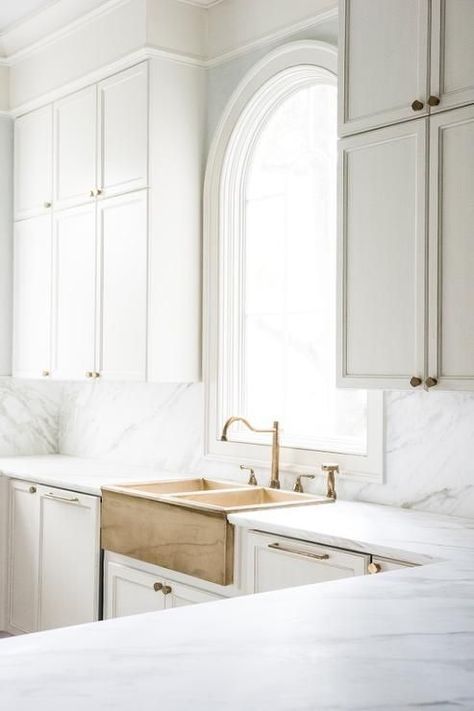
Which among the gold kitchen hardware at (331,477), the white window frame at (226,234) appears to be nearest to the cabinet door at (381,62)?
the white window frame at (226,234)

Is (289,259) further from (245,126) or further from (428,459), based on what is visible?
(428,459)

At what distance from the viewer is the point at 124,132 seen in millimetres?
4102

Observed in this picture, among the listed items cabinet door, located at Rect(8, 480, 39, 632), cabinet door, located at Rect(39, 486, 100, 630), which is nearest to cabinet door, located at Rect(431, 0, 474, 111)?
cabinet door, located at Rect(39, 486, 100, 630)

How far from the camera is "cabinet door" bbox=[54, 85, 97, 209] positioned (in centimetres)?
430

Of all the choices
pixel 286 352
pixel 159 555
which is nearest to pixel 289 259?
pixel 286 352

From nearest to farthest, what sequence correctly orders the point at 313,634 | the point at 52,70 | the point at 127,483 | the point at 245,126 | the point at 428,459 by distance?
the point at 313,634, the point at 428,459, the point at 127,483, the point at 245,126, the point at 52,70

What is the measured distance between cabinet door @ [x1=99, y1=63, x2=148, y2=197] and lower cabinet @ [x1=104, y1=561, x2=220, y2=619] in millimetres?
1571

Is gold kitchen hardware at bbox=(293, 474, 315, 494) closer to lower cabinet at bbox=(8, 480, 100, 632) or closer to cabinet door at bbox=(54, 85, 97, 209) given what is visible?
lower cabinet at bbox=(8, 480, 100, 632)

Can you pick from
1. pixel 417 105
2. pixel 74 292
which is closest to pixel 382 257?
pixel 417 105

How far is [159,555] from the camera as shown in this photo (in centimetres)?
336

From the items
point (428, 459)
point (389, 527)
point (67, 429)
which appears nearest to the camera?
point (389, 527)

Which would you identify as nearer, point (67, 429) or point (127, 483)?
point (127, 483)

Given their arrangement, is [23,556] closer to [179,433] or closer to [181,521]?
[179,433]

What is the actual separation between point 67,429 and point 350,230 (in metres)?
2.66
